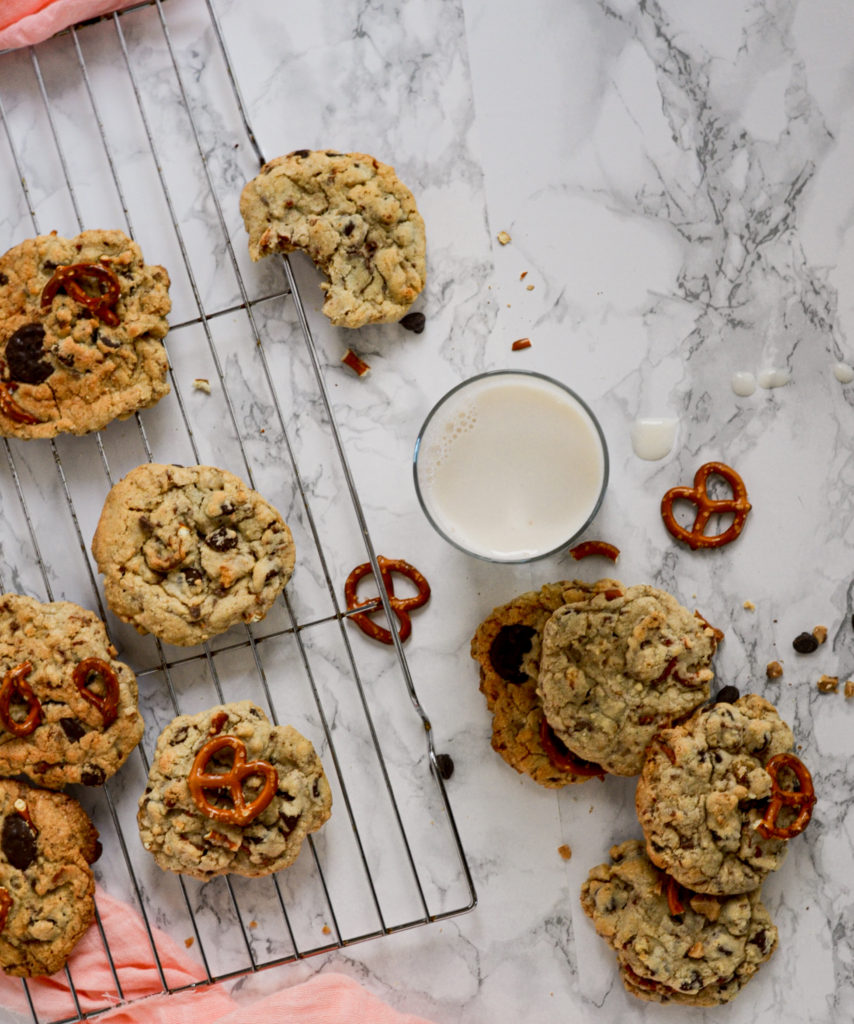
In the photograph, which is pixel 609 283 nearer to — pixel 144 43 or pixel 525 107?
pixel 525 107

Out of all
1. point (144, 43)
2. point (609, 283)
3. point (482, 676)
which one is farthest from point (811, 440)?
point (144, 43)

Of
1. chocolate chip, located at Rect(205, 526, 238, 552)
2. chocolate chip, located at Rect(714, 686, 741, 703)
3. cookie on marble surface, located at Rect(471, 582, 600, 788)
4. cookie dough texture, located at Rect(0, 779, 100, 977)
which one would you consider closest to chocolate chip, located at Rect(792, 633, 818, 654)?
chocolate chip, located at Rect(714, 686, 741, 703)

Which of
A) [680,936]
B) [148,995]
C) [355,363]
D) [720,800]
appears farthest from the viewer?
[355,363]

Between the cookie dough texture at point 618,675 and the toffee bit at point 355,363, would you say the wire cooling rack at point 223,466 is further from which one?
the cookie dough texture at point 618,675

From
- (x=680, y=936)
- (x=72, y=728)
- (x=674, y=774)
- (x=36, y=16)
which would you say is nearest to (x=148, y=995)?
(x=72, y=728)

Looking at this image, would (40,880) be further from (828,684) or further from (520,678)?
(828,684)

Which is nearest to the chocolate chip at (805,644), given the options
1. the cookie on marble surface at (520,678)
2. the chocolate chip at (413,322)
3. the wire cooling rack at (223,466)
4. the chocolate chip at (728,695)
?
the chocolate chip at (728,695)
